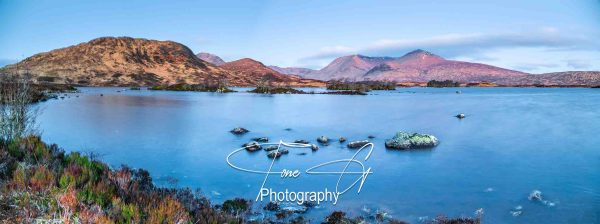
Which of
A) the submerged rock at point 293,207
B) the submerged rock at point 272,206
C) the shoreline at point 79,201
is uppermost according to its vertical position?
the shoreline at point 79,201

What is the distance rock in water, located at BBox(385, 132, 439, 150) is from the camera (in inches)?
972

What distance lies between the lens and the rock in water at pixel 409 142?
24.7 metres

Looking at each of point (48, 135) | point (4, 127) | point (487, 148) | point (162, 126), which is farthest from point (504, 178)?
point (48, 135)

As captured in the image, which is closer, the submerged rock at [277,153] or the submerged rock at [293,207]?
the submerged rock at [293,207]

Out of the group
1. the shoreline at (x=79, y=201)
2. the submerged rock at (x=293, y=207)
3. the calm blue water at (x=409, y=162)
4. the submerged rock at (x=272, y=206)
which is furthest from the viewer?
the calm blue water at (x=409, y=162)

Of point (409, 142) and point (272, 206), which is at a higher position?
point (409, 142)

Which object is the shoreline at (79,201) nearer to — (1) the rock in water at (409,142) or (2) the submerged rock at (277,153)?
(2) the submerged rock at (277,153)

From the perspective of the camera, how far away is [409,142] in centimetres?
2489

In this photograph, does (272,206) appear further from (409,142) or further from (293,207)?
(409,142)

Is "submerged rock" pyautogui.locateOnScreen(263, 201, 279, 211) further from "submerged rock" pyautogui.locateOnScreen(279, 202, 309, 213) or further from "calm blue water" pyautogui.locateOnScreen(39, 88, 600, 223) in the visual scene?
"calm blue water" pyautogui.locateOnScreen(39, 88, 600, 223)

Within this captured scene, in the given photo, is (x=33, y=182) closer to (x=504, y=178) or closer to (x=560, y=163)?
(x=504, y=178)

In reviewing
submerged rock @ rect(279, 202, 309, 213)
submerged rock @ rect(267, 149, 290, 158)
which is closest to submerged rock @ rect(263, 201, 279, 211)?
submerged rock @ rect(279, 202, 309, 213)

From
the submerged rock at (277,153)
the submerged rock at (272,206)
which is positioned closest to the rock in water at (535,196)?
the submerged rock at (272,206)

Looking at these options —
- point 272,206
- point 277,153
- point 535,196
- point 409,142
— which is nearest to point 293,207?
point 272,206
